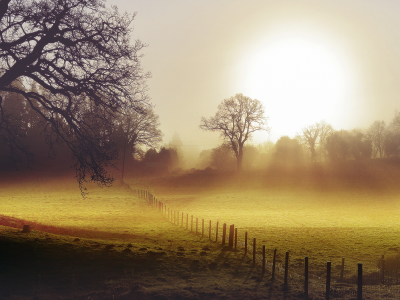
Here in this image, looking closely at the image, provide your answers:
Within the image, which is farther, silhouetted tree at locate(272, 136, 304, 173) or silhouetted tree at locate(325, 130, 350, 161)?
silhouetted tree at locate(272, 136, 304, 173)

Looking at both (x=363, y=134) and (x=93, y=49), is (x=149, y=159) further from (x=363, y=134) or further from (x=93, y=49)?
(x=93, y=49)

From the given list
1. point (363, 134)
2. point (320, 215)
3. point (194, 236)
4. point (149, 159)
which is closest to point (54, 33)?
point (194, 236)

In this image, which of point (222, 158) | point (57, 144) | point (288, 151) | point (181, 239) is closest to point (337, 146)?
point (288, 151)

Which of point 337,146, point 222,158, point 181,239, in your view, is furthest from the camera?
point 222,158

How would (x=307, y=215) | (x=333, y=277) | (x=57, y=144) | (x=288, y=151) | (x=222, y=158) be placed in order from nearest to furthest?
(x=333, y=277)
(x=307, y=215)
(x=57, y=144)
(x=288, y=151)
(x=222, y=158)

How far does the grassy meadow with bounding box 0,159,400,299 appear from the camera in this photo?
9.45 meters

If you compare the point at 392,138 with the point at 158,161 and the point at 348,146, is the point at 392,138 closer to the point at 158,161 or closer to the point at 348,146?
the point at 348,146

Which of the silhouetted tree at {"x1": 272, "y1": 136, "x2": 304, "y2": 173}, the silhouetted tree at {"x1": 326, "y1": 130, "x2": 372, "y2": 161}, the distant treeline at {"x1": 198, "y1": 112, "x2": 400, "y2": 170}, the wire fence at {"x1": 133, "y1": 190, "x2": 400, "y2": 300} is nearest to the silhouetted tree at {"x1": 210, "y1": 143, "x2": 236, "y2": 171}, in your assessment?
the distant treeline at {"x1": 198, "y1": 112, "x2": 400, "y2": 170}

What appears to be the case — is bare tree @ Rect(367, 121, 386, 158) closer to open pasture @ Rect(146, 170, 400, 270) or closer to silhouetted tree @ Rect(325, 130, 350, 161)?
silhouetted tree @ Rect(325, 130, 350, 161)

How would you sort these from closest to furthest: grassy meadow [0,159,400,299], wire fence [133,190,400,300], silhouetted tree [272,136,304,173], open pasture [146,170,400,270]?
wire fence [133,190,400,300] < grassy meadow [0,159,400,299] < open pasture [146,170,400,270] < silhouetted tree [272,136,304,173]

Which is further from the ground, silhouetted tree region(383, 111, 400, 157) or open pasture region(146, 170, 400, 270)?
silhouetted tree region(383, 111, 400, 157)

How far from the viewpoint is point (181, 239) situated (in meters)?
17.1

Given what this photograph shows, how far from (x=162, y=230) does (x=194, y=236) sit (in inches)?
115

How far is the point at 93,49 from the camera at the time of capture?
41.3 feet
